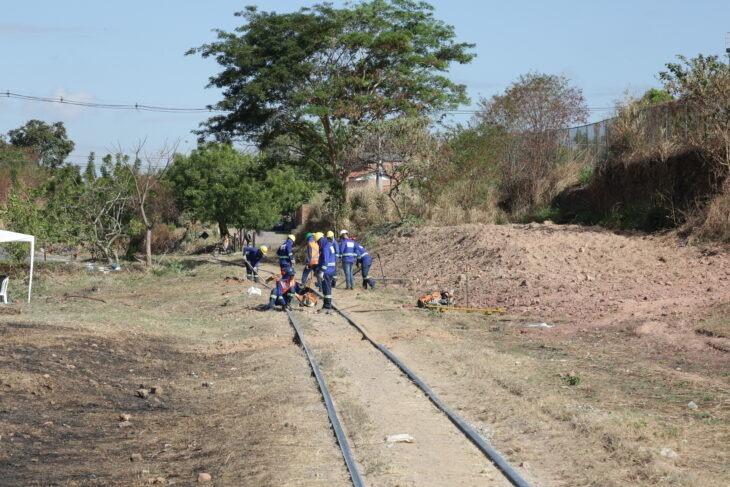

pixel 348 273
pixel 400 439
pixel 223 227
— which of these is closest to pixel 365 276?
pixel 348 273

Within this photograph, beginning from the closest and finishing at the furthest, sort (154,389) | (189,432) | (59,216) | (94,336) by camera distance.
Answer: (189,432), (154,389), (94,336), (59,216)

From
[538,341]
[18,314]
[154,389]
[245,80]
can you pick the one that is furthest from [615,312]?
[245,80]

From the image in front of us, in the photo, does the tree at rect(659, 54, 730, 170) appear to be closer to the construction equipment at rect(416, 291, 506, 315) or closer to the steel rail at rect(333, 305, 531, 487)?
the construction equipment at rect(416, 291, 506, 315)

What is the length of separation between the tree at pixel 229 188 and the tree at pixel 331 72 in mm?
10501

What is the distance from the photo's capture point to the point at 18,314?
20031mm

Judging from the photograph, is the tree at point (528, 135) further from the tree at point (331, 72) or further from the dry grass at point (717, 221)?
the dry grass at point (717, 221)

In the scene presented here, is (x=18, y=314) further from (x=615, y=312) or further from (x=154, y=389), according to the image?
(x=615, y=312)

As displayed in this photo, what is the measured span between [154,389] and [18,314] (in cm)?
768

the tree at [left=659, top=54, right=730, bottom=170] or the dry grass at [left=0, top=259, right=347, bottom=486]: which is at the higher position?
the tree at [left=659, top=54, right=730, bottom=170]

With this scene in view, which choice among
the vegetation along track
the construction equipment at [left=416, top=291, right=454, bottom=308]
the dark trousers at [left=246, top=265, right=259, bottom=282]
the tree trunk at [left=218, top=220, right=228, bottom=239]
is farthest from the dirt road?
the tree trunk at [left=218, top=220, right=228, bottom=239]

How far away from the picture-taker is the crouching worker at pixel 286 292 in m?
22.8

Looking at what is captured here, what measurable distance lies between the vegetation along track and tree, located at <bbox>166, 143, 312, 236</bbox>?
38.2 meters

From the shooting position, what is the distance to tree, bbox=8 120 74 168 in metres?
98.8

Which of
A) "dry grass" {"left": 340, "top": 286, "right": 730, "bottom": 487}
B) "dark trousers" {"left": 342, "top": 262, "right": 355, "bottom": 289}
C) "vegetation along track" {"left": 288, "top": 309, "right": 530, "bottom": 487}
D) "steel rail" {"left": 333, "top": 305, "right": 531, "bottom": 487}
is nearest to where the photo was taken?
"steel rail" {"left": 333, "top": 305, "right": 531, "bottom": 487}
